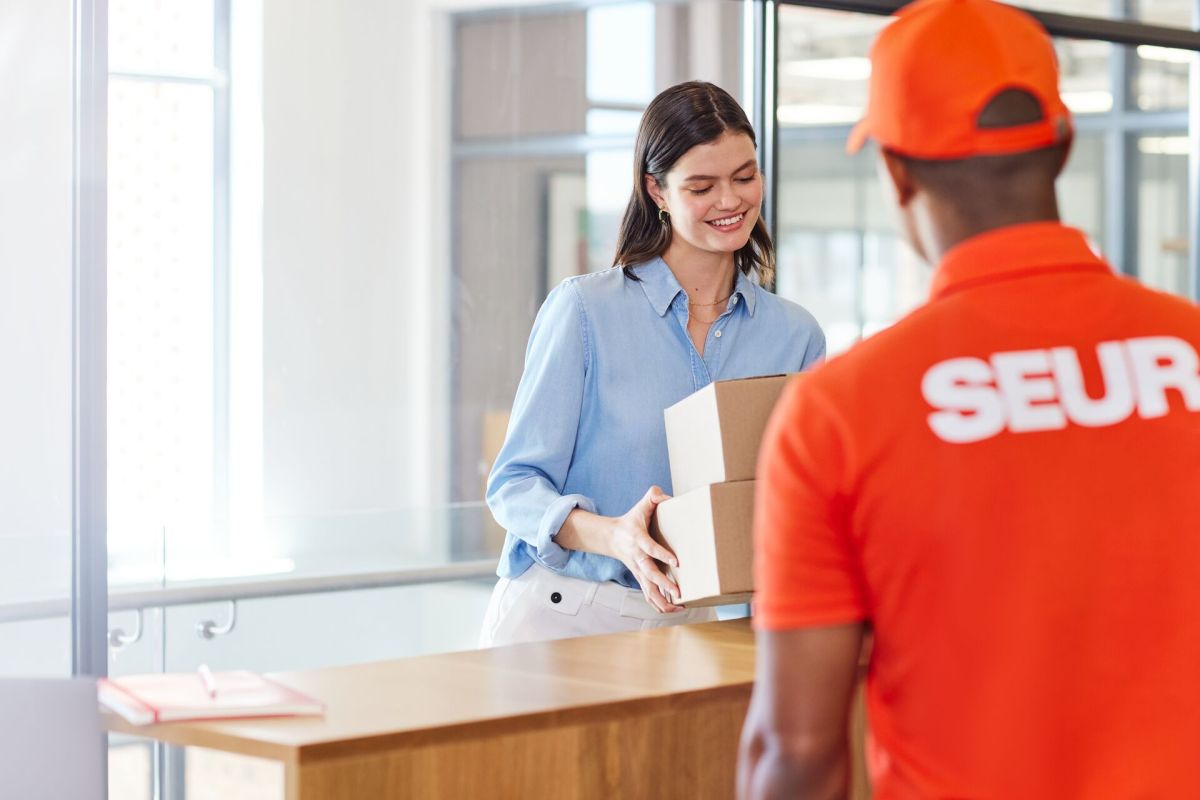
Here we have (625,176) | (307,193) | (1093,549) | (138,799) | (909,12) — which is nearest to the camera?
(1093,549)

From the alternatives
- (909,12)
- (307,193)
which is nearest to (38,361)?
(307,193)

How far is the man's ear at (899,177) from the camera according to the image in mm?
1189

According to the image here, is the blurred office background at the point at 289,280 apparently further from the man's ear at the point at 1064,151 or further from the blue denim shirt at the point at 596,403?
the man's ear at the point at 1064,151

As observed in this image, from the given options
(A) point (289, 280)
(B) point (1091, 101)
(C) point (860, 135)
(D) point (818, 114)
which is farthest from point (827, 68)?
(C) point (860, 135)

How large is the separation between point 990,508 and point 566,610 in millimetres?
1434

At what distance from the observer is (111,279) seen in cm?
380

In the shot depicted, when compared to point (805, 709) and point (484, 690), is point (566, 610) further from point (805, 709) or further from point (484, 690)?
point (805, 709)

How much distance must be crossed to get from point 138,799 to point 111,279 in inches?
69.0

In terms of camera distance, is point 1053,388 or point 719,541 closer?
point 1053,388

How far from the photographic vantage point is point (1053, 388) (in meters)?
1.12

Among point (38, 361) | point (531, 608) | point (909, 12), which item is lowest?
point (531, 608)

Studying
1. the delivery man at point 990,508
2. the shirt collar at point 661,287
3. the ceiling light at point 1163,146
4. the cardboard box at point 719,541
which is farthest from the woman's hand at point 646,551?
the ceiling light at point 1163,146

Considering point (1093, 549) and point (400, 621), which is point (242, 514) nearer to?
point (400, 621)

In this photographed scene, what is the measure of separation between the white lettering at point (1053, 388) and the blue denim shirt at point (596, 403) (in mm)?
1309
